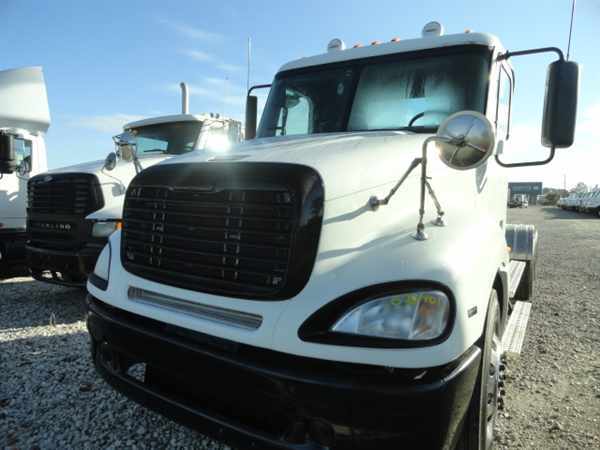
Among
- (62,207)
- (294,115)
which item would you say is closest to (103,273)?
(294,115)

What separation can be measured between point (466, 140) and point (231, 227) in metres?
1.12

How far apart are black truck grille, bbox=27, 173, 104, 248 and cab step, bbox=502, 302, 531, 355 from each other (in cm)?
441

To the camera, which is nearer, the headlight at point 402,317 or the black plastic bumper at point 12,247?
the headlight at point 402,317

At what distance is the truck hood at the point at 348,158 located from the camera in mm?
2004

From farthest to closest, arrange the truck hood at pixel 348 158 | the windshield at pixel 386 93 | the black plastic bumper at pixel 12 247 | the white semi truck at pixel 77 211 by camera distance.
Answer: the black plastic bumper at pixel 12 247
the white semi truck at pixel 77 211
the windshield at pixel 386 93
the truck hood at pixel 348 158

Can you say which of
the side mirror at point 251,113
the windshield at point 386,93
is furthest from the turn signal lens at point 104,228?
the windshield at point 386,93

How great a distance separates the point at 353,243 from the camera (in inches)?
74.4

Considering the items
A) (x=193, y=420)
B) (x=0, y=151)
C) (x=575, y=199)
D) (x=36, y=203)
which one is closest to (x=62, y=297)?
(x=36, y=203)

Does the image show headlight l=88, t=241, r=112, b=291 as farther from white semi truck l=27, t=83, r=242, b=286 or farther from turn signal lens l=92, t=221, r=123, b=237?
turn signal lens l=92, t=221, r=123, b=237

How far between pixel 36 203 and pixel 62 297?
4.37ft

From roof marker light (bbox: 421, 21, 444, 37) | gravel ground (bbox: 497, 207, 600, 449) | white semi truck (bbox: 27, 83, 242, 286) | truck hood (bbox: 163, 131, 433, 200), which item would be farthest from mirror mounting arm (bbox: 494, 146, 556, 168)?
white semi truck (bbox: 27, 83, 242, 286)

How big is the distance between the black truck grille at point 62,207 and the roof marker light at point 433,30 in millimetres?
3893

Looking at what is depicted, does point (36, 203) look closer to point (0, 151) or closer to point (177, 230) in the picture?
point (0, 151)

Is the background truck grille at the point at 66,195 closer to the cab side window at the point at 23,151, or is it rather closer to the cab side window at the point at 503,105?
the cab side window at the point at 23,151
